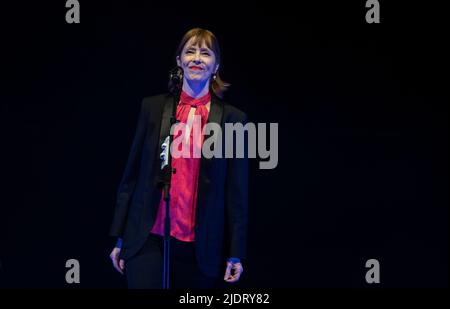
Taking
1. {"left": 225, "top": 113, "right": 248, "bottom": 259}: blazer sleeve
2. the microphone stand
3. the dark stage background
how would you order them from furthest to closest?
the dark stage background < {"left": 225, "top": 113, "right": 248, "bottom": 259}: blazer sleeve < the microphone stand

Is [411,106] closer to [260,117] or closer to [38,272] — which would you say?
[260,117]

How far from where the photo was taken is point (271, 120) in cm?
381

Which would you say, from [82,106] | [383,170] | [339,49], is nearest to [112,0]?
[82,106]

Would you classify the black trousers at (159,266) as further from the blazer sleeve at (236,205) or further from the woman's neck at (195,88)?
the woman's neck at (195,88)

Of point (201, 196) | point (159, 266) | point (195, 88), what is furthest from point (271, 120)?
point (159, 266)

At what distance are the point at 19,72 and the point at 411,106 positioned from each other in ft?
7.90

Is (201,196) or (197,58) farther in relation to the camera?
(197,58)

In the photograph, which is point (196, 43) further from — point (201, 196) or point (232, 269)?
point (232, 269)

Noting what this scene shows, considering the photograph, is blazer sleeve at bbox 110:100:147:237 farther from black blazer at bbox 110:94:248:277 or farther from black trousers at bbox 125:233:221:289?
black trousers at bbox 125:233:221:289

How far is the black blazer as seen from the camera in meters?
2.74

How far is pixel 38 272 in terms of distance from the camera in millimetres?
3811

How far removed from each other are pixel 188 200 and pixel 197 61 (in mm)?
642

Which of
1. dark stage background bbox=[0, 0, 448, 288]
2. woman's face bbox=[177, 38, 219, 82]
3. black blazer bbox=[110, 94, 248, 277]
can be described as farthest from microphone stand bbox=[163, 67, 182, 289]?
dark stage background bbox=[0, 0, 448, 288]

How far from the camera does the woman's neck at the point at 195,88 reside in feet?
9.54
